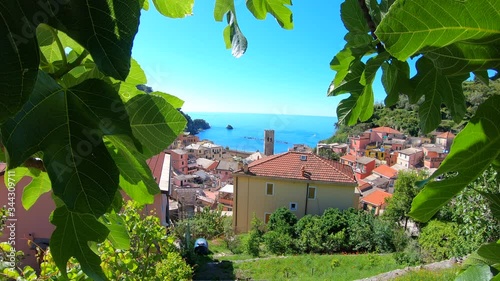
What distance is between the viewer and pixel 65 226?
1.58 feet

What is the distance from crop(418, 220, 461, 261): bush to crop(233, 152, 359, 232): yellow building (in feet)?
13.5

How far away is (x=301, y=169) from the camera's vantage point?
603 inches

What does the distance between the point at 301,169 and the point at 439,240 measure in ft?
21.7

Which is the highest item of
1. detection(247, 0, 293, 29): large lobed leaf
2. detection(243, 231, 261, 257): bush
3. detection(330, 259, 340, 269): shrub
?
detection(247, 0, 293, 29): large lobed leaf

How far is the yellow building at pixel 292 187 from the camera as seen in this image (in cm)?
1473

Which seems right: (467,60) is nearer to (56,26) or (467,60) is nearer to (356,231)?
(56,26)

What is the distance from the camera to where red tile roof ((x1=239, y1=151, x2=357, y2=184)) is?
14.9 metres

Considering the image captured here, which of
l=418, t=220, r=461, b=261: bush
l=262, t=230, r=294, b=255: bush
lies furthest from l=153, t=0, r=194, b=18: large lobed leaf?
l=262, t=230, r=294, b=255: bush

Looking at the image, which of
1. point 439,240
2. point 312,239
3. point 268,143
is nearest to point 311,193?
point 312,239

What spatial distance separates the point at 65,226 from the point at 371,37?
70 cm

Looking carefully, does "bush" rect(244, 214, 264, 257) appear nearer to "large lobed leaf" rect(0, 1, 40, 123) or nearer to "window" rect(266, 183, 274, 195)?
"window" rect(266, 183, 274, 195)

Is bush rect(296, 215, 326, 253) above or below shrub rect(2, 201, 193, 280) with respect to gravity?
below

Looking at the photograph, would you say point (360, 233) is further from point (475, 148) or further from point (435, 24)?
point (435, 24)

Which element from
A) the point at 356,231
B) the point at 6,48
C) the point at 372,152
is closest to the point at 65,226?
the point at 6,48
